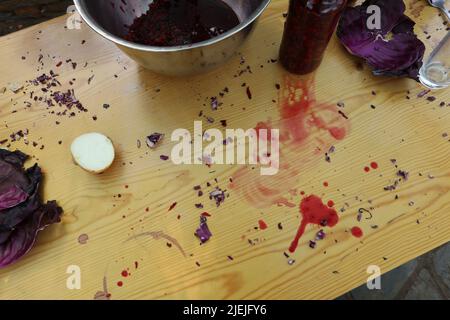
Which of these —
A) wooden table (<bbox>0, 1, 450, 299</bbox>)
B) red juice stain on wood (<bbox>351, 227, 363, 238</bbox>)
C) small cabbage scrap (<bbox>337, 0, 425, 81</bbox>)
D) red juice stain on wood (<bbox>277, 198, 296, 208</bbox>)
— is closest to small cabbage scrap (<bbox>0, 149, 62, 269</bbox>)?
wooden table (<bbox>0, 1, 450, 299</bbox>)

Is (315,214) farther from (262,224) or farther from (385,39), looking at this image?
(385,39)

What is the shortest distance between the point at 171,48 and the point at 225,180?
0.27m

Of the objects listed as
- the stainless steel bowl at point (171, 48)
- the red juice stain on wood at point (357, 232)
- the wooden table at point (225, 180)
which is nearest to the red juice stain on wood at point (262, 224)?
the wooden table at point (225, 180)

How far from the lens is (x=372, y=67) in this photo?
0.89 metres

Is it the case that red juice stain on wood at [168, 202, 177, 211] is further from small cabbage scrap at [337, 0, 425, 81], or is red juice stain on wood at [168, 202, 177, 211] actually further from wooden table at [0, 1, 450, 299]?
small cabbage scrap at [337, 0, 425, 81]

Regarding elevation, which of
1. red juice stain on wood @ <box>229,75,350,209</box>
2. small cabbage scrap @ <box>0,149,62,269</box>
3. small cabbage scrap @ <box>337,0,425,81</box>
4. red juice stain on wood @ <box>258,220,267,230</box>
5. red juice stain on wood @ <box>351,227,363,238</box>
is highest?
small cabbage scrap @ <box>337,0,425,81</box>

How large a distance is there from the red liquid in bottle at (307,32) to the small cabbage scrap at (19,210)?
1.86 feet

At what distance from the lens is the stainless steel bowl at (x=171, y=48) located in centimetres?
68

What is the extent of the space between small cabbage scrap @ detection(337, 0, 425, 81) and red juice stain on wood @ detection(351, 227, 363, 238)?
1.16 feet

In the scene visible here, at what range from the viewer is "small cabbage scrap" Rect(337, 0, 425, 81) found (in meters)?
0.86

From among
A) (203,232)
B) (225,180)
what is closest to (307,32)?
(225,180)

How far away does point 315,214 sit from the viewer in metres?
0.76

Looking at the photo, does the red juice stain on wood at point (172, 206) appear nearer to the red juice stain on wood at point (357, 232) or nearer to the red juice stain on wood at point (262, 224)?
the red juice stain on wood at point (262, 224)
